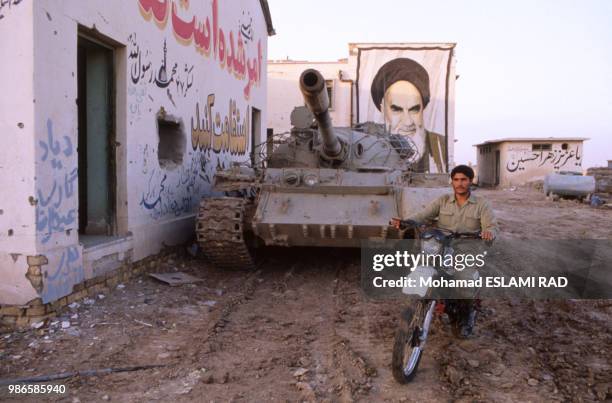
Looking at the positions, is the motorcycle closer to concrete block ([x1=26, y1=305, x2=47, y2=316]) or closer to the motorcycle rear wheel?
the motorcycle rear wheel

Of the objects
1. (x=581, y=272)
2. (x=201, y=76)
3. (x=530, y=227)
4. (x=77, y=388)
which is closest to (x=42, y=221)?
(x=77, y=388)

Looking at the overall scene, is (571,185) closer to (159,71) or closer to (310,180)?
(310,180)

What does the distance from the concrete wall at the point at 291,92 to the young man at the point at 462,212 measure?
66.9 feet

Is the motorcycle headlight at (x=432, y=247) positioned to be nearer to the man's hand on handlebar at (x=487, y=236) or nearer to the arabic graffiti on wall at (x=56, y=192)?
the man's hand on handlebar at (x=487, y=236)

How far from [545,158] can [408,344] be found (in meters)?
28.6

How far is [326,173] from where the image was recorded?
7.04 meters

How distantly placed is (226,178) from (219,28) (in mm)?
4198

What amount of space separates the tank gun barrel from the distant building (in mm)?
24681

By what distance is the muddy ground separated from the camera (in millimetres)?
3537

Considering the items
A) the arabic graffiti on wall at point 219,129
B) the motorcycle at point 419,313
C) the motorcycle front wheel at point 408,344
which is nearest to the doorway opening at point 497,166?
the arabic graffiti on wall at point 219,129

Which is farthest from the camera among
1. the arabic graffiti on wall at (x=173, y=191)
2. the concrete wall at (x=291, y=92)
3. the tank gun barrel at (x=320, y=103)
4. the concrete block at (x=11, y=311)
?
the concrete wall at (x=291, y=92)

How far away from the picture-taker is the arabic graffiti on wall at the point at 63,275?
4848 millimetres

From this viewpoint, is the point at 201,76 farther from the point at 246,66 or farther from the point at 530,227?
the point at 530,227

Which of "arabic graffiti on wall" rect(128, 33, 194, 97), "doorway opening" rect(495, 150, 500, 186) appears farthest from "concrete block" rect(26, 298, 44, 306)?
"doorway opening" rect(495, 150, 500, 186)
